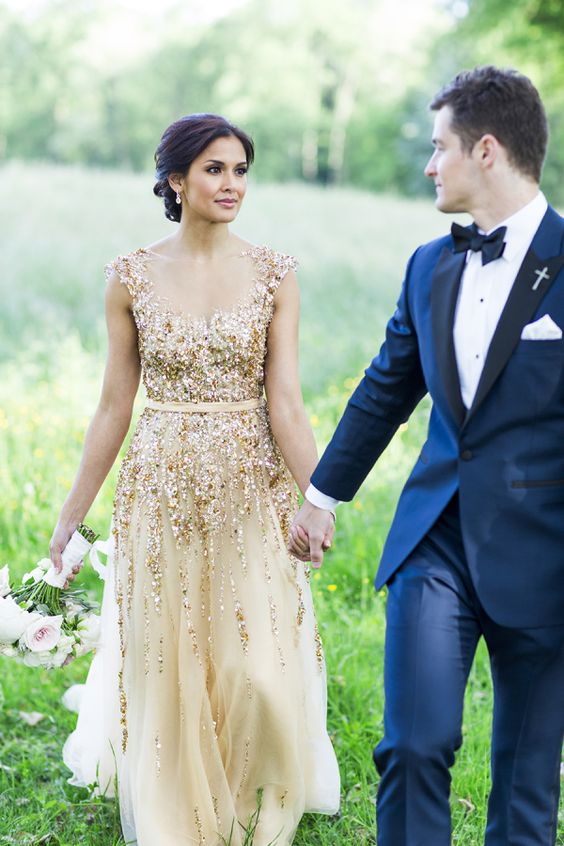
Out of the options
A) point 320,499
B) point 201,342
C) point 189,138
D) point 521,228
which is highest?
point 189,138

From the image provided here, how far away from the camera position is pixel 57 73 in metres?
44.6

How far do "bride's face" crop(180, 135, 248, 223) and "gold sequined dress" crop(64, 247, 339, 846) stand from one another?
0.80 feet

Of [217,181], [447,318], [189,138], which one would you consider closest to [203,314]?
[217,181]

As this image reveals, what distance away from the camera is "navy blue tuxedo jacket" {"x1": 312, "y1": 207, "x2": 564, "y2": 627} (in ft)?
9.01

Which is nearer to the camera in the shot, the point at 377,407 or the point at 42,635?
the point at 377,407

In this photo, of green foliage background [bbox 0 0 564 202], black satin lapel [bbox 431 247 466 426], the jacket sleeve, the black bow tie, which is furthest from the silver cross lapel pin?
green foliage background [bbox 0 0 564 202]

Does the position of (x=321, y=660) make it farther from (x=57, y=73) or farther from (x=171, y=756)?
(x=57, y=73)

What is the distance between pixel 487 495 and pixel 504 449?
12 cm

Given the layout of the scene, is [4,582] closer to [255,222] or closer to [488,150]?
[488,150]

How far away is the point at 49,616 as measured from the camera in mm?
3938

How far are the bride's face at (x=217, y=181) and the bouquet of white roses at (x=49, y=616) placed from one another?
1.22 metres

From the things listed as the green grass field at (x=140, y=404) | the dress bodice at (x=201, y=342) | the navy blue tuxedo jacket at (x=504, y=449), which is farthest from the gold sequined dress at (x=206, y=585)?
the navy blue tuxedo jacket at (x=504, y=449)

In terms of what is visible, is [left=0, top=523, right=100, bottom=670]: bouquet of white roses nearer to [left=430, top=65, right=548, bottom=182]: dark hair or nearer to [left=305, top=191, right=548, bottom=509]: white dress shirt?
[left=305, top=191, right=548, bottom=509]: white dress shirt

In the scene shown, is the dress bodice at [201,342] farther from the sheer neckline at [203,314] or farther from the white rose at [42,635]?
the white rose at [42,635]
